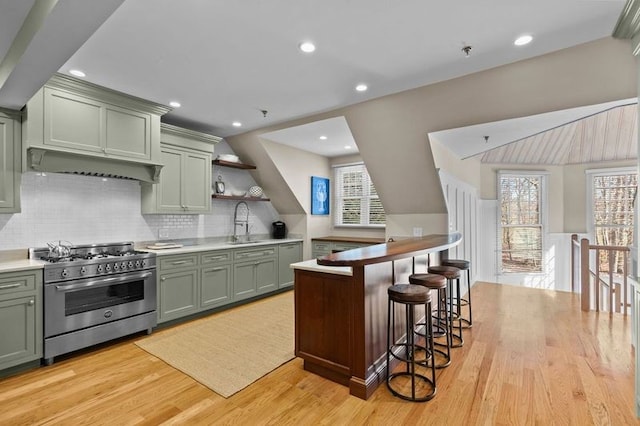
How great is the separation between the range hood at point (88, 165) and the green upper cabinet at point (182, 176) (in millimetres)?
210

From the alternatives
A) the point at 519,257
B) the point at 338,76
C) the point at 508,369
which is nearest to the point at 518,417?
the point at 508,369

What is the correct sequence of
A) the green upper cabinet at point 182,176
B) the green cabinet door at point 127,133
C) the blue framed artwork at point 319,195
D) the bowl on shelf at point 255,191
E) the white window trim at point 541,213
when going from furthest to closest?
the white window trim at point 541,213 → the blue framed artwork at point 319,195 → the bowl on shelf at point 255,191 → the green upper cabinet at point 182,176 → the green cabinet door at point 127,133

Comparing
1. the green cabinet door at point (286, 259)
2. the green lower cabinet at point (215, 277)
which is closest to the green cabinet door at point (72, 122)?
the green lower cabinet at point (215, 277)

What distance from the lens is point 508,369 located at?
103 inches

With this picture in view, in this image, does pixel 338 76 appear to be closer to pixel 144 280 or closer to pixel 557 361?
pixel 144 280

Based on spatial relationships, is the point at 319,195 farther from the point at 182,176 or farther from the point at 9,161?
the point at 9,161

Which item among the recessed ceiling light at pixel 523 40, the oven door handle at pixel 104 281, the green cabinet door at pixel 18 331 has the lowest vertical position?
the green cabinet door at pixel 18 331

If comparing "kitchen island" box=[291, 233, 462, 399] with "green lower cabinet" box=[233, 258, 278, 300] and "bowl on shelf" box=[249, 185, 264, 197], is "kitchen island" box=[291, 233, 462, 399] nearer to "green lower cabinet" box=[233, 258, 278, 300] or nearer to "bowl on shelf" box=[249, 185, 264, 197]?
"green lower cabinet" box=[233, 258, 278, 300]

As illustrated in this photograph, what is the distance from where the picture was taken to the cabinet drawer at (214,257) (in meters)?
3.98

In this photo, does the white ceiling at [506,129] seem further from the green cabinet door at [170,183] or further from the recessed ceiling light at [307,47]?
the green cabinet door at [170,183]

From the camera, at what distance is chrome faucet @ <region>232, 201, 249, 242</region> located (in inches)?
205

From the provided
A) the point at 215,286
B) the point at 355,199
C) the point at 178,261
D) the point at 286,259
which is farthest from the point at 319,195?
the point at 178,261

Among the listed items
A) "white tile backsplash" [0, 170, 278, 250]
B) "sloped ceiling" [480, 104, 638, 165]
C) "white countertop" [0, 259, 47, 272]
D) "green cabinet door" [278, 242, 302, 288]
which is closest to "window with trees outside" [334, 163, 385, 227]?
"green cabinet door" [278, 242, 302, 288]

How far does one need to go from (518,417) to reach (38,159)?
14.4 feet
